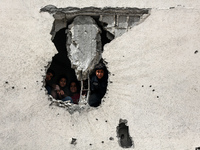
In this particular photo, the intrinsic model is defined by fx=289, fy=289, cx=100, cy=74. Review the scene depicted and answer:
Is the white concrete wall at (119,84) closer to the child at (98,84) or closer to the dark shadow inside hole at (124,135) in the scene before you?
the dark shadow inside hole at (124,135)

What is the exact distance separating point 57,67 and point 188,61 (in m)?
2.20

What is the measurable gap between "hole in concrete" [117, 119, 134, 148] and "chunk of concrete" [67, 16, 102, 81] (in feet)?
2.10

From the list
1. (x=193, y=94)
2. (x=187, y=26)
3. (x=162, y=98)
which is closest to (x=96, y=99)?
(x=162, y=98)

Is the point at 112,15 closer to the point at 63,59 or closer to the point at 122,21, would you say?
the point at 122,21

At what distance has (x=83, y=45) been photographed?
3.07 meters

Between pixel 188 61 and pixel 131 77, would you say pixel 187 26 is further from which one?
pixel 131 77

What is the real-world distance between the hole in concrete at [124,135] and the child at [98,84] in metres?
0.40

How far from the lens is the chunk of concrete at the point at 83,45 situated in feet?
10.0

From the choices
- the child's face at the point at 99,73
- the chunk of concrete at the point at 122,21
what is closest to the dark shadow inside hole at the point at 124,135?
the child's face at the point at 99,73

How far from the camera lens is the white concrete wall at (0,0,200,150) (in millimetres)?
2879

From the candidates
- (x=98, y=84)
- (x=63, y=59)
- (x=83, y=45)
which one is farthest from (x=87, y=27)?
(x=63, y=59)

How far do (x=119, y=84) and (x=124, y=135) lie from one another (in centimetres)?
52

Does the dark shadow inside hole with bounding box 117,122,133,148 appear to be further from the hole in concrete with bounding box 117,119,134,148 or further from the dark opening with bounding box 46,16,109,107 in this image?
the dark opening with bounding box 46,16,109,107

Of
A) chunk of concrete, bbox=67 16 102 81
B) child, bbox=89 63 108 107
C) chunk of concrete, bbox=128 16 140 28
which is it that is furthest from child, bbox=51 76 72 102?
chunk of concrete, bbox=128 16 140 28
